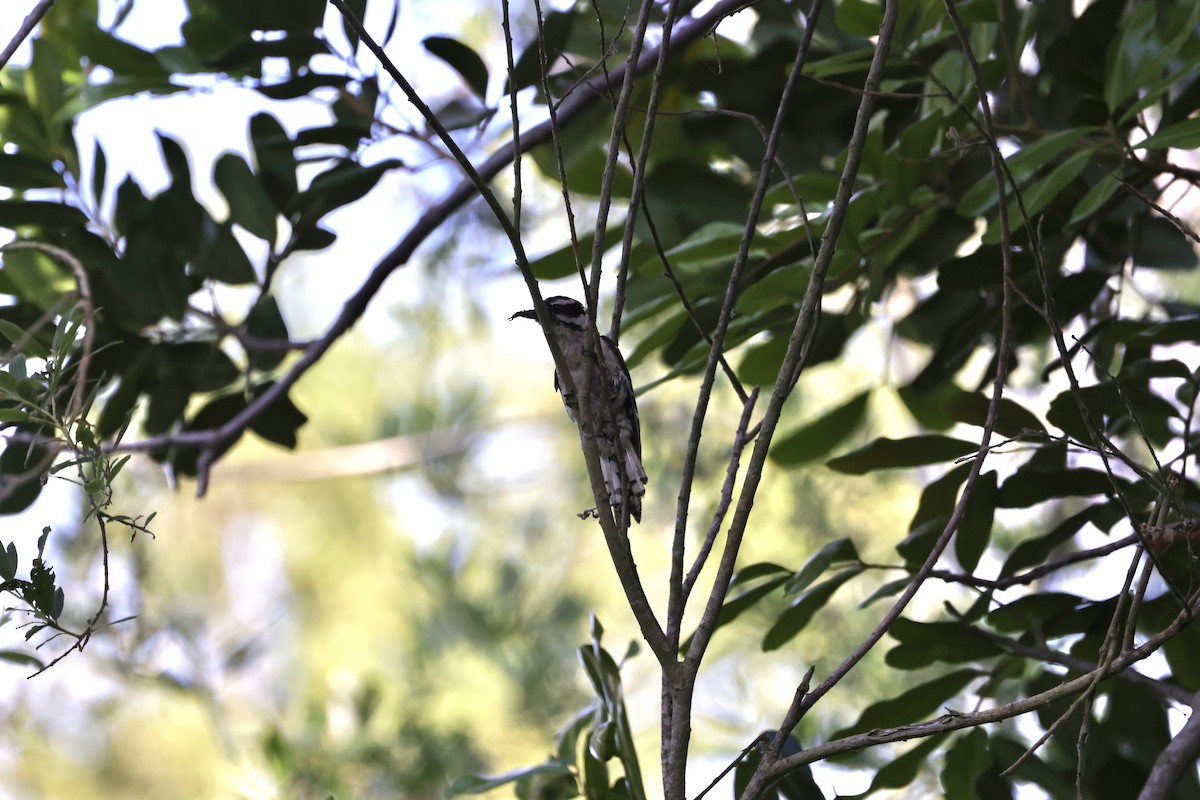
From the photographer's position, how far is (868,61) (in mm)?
1247

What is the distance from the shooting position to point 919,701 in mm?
1335

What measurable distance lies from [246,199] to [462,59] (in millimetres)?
364

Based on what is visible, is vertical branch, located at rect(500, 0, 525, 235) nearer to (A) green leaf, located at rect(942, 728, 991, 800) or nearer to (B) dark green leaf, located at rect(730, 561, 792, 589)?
(B) dark green leaf, located at rect(730, 561, 792, 589)

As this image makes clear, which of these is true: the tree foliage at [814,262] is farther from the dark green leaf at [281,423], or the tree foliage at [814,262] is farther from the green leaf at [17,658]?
the green leaf at [17,658]

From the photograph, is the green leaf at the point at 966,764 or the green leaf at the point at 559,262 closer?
the green leaf at the point at 966,764

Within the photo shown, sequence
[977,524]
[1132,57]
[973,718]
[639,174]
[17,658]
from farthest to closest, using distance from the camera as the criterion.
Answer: [977,524] < [1132,57] < [17,658] < [639,174] < [973,718]

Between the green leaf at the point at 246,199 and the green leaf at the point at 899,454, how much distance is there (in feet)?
2.79

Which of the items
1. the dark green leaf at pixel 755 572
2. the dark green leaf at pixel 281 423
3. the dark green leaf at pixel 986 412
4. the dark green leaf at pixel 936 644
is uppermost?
the dark green leaf at pixel 281 423

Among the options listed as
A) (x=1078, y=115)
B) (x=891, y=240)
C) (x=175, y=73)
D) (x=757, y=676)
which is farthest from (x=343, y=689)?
(x=1078, y=115)

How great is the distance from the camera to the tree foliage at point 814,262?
1.18m

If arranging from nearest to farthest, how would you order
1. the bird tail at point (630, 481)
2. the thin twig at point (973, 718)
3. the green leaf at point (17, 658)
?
the thin twig at point (973, 718) → the bird tail at point (630, 481) → the green leaf at point (17, 658)

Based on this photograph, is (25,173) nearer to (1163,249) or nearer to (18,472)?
(18,472)

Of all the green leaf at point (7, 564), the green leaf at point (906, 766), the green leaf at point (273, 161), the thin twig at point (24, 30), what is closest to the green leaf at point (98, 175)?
the green leaf at point (273, 161)

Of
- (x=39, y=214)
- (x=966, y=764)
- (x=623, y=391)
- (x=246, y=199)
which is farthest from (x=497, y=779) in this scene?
(x=39, y=214)
